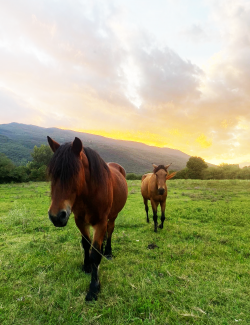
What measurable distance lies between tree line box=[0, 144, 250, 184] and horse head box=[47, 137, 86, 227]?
125 ft

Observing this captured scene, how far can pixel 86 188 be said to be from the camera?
293 centimetres

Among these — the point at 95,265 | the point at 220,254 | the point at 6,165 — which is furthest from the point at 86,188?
the point at 6,165

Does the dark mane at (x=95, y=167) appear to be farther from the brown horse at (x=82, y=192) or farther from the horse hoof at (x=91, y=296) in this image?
the horse hoof at (x=91, y=296)

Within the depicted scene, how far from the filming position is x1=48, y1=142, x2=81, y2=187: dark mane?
7.93 feet

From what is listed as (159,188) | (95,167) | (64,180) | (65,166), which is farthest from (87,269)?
(159,188)

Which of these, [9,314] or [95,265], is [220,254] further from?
[9,314]

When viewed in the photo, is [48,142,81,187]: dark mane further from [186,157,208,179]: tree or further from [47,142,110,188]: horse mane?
[186,157,208,179]: tree

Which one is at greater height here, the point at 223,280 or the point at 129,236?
the point at 223,280

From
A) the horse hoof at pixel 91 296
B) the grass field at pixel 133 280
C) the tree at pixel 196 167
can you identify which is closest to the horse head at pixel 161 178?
the grass field at pixel 133 280

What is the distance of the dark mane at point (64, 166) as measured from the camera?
2.42 meters

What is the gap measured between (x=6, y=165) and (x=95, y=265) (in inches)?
1538

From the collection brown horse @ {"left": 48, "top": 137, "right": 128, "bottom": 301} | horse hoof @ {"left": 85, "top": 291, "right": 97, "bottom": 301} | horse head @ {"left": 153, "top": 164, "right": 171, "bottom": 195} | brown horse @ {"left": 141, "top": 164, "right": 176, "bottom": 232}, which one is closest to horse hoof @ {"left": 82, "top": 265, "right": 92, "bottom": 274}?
brown horse @ {"left": 48, "top": 137, "right": 128, "bottom": 301}

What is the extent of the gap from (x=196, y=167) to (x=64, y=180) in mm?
48840

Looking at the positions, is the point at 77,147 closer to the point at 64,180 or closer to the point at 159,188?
the point at 64,180
